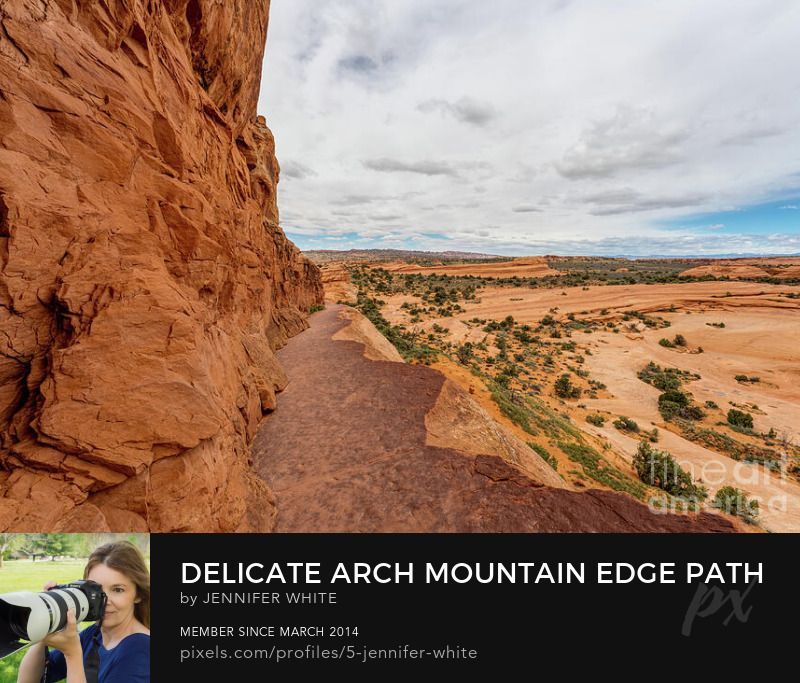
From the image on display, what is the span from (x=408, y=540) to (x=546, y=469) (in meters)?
7.26

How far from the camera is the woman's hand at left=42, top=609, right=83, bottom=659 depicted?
2445 millimetres

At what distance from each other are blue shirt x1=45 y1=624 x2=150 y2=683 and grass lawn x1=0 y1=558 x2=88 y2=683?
215 millimetres

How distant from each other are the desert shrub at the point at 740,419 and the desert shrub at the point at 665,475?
29.2 ft

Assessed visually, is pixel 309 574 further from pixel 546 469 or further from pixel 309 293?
pixel 309 293

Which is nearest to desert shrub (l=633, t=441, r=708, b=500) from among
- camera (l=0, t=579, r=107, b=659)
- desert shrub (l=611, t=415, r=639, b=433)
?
desert shrub (l=611, t=415, r=639, b=433)

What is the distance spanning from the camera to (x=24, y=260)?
3939 millimetres

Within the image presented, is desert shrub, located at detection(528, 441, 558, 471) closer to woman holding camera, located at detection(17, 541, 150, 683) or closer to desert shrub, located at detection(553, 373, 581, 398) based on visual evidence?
woman holding camera, located at detection(17, 541, 150, 683)

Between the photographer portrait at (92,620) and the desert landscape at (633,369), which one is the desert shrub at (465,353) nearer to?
the desert landscape at (633,369)

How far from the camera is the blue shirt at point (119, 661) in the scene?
248 cm

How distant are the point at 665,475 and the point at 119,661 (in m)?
15.1

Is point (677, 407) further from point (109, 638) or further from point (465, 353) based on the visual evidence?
point (109, 638)

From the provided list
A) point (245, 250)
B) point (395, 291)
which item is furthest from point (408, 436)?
point (395, 291)

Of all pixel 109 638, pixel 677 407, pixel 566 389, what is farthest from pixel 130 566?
pixel 677 407
